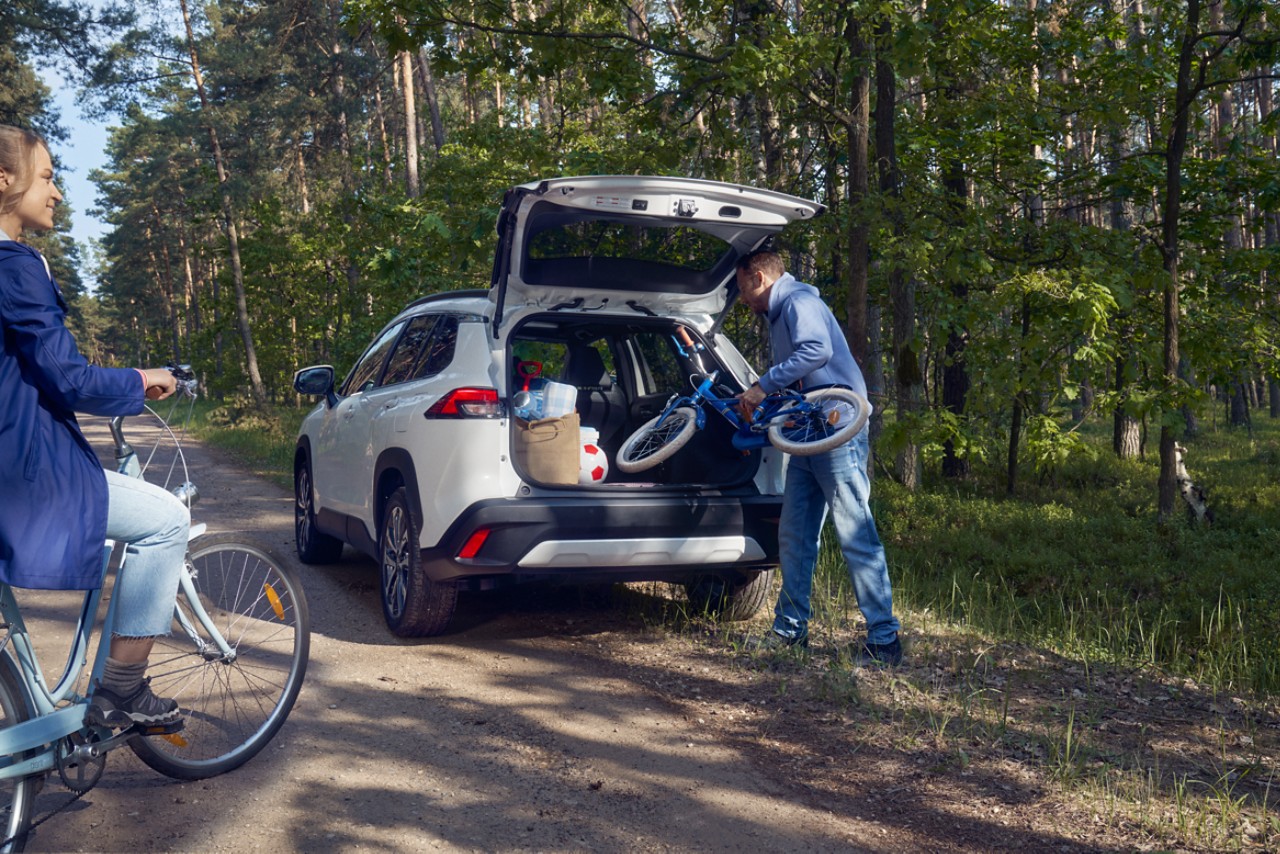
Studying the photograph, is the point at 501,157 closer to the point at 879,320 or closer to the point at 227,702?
the point at 879,320

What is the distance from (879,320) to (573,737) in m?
11.6

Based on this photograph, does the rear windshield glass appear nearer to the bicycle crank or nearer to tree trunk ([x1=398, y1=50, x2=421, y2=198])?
the bicycle crank

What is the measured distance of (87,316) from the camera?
99.2 metres

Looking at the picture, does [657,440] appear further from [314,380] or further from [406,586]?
[314,380]

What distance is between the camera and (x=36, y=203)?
3.15 metres

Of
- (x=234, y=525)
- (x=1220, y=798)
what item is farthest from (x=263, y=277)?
(x=1220, y=798)

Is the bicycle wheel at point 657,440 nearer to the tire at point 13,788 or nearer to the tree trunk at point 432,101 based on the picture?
the tire at point 13,788

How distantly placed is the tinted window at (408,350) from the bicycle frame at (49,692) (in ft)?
9.31

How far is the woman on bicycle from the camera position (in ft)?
9.74

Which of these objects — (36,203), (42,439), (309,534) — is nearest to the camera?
(42,439)

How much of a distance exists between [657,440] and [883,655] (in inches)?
68.0

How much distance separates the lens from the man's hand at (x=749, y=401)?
560 centimetres

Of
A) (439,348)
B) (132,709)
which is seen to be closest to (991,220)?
(439,348)

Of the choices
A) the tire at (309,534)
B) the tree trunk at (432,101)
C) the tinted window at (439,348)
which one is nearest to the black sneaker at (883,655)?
the tinted window at (439,348)
